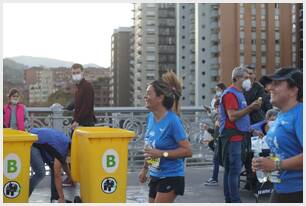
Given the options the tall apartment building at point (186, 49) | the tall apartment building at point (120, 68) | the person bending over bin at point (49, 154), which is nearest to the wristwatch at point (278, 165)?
the person bending over bin at point (49, 154)

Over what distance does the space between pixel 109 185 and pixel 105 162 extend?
281mm

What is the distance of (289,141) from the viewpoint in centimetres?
367

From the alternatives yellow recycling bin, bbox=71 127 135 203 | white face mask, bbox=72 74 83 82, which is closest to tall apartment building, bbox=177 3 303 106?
white face mask, bbox=72 74 83 82

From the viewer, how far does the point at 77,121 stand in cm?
822

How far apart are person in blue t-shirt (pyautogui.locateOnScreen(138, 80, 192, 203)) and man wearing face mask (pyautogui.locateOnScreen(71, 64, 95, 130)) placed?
339 centimetres

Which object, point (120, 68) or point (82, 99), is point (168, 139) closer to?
point (82, 99)

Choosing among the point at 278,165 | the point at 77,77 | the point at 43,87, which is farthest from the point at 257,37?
the point at 278,165

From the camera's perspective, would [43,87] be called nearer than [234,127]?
No

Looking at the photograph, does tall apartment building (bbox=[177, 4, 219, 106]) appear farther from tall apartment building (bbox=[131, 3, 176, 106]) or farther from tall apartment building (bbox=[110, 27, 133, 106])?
tall apartment building (bbox=[110, 27, 133, 106])

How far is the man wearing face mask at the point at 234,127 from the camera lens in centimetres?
624

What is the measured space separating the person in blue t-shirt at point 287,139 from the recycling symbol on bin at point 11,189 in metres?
3.25

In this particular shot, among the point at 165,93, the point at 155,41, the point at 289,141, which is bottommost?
the point at 289,141

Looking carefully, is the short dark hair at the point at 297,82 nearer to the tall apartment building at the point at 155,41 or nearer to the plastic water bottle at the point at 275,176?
the plastic water bottle at the point at 275,176

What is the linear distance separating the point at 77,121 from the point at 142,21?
4636 inches
